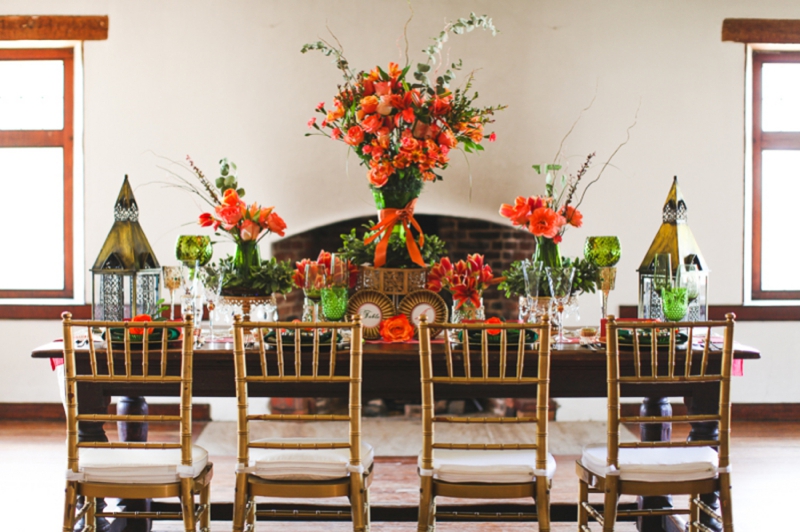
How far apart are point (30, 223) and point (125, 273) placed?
2329 millimetres

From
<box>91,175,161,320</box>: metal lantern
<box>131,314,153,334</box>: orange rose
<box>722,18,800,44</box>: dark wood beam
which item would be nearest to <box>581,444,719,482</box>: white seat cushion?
<box>131,314,153,334</box>: orange rose

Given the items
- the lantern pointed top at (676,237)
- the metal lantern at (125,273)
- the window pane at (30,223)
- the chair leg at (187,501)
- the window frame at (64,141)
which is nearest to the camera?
the chair leg at (187,501)

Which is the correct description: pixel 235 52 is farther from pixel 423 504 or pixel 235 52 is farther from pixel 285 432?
pixel 423 504

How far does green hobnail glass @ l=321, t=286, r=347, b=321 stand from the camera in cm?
227

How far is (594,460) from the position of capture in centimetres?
206

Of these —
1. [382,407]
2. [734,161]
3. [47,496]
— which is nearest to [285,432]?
[382,407]

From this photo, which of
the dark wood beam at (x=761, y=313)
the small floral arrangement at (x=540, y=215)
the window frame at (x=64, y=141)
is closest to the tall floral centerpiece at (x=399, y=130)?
the small floral arrangement at (x=540, y=215)

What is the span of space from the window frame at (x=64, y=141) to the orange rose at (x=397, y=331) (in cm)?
276

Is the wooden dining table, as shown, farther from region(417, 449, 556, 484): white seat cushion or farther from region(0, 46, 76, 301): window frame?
region(0, 46, 76, 301): window frame

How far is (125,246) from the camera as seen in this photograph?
8.39ft

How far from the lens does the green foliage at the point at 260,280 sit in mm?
2398

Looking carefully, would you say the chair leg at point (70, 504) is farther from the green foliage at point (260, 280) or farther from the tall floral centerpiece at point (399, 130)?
the tall floral centerpiece at point (399, 130)

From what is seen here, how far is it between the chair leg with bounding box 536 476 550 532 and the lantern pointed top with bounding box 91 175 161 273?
150 centimetres

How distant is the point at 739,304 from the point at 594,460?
2620 mm
